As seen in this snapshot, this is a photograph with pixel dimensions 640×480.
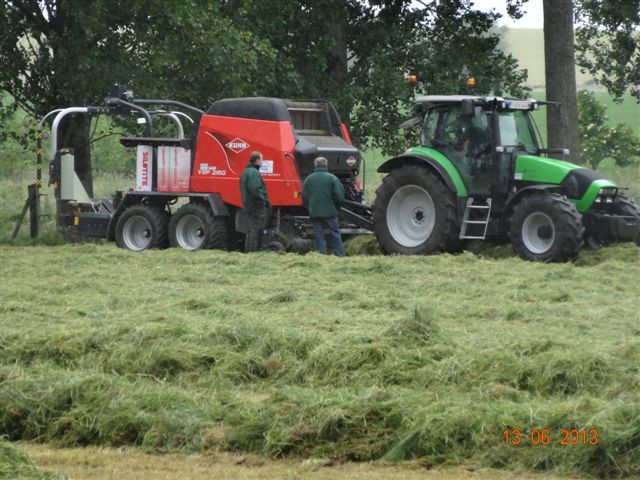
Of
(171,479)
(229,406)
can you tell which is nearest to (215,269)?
(229,406)

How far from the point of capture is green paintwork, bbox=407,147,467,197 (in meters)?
18.0

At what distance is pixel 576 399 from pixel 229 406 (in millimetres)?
2249

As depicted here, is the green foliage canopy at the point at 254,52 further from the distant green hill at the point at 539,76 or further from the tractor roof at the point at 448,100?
the distant green hill at the point at 539,76

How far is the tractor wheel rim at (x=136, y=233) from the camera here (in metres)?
21.0

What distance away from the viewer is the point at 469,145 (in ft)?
59.7

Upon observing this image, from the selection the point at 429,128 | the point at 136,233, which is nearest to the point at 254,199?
the point at 429,128

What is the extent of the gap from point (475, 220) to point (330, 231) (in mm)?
2168

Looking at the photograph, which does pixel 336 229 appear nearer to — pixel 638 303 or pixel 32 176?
pixel 638 303

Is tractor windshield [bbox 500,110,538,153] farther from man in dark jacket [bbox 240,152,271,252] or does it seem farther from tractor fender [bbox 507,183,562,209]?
man in dark jacket [bbox 240,152,271,252]

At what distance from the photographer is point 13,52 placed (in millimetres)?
25625

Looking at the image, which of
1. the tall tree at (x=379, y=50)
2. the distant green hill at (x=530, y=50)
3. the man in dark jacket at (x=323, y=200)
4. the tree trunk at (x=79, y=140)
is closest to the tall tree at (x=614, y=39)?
the tall tree at (x=379, y=50)
